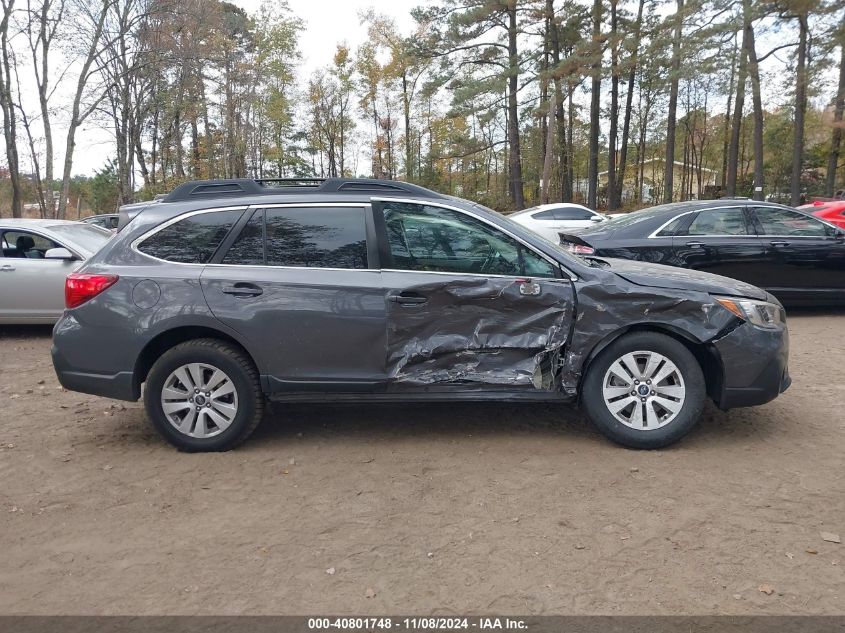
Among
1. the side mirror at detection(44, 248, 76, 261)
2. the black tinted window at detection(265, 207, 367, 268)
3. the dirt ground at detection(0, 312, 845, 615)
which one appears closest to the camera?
the dirt ground at detection(0, 312, 845, 615)

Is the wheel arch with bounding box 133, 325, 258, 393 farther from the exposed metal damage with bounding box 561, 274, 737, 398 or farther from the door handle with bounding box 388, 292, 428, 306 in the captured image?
the exposed metal damage with bounding box 561, 274, 737, 398

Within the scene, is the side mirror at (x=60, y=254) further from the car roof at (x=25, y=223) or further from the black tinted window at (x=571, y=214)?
the black tinted window at (x=571, y=214)

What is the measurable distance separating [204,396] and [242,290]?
755 mm

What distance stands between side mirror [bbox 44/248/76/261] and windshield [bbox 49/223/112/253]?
0.71 feet

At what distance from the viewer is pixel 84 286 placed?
452 cm

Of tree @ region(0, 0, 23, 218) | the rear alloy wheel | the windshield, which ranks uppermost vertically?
tree @ region(0, 0, 23, 218)

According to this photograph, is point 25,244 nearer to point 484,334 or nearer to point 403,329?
point 403,329

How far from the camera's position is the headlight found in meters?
4.40

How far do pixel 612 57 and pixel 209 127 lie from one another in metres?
25.5

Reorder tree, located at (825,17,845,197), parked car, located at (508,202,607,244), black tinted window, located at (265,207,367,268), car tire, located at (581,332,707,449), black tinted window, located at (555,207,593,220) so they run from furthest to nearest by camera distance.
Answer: tree, located at (825,17,845,197) → black tinted window, located at (555,207,593,220) → parked car, located at (508,202,607,244) → black tinted window, located at (265,207,367,268) → car tire, located at (581,332,707,449)

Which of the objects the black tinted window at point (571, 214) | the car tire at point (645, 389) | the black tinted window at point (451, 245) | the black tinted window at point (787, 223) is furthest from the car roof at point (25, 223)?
the black tinted window at point (571, 214)

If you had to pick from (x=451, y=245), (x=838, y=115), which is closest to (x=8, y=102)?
(x=451, y=245)
